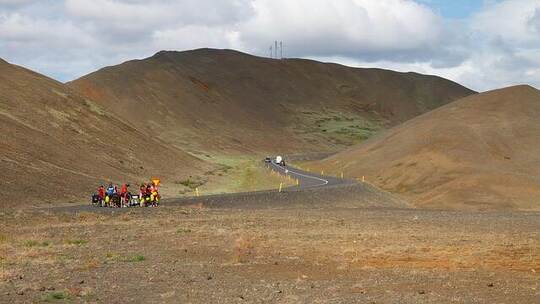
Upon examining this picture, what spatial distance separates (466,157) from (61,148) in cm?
4134

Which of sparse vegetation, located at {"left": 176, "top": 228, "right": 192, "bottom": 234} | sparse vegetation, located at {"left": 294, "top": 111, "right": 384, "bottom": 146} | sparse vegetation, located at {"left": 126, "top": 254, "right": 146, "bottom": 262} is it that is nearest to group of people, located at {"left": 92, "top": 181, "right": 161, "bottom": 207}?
sparse vegetation, located at {"left": 176, "top": 228, "right": 192, "bottom": 234}

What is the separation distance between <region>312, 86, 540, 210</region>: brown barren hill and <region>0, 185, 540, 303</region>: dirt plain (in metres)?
26.2

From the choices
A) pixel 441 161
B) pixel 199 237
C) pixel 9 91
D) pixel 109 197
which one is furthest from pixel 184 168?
pixel 199 237

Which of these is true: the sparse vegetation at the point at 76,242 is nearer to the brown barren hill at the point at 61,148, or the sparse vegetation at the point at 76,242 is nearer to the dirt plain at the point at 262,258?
the dirt plain at the point at 262,258

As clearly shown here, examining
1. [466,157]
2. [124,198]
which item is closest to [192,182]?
[466,157]

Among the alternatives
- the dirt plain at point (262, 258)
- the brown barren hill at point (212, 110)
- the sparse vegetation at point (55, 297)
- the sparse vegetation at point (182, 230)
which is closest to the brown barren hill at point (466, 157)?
the dirt plain at point (262, 258)

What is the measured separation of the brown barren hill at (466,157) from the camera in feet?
209

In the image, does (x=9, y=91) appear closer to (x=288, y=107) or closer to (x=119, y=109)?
(x=119, y=109)

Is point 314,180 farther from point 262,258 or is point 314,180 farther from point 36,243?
point 262,258

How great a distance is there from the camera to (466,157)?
263 ft

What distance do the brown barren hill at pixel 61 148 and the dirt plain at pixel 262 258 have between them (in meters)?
12.9

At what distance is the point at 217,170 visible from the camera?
9388 centimetres

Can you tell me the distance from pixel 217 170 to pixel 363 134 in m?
94.5

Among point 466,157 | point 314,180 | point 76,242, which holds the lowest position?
point 76,242
